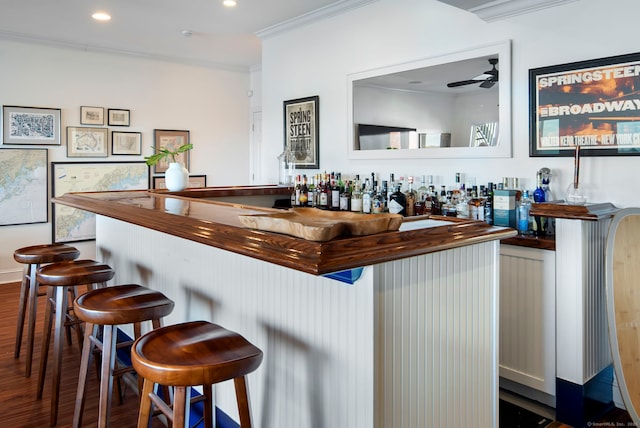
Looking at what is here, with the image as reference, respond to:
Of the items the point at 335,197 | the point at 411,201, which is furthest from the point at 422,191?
the point at 335,197

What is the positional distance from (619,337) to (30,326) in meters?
3.10

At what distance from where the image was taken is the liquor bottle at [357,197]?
151 inches

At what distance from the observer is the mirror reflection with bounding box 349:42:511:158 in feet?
10.4

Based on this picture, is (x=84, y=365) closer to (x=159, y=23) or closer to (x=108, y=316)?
(x=108, y=316)

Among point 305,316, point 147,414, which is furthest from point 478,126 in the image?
point 147,414

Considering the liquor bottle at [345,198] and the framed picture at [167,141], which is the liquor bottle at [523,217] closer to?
the liquor bottle at [345,198]

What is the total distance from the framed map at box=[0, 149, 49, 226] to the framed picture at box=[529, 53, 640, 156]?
5155 mm

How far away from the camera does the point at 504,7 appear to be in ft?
9.75

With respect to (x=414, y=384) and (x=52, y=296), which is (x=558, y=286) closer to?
(x=414, y=384)

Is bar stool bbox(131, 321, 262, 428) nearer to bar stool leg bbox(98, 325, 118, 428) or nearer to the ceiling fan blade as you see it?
bar stool leg bbox(98, 325, 118, 428)

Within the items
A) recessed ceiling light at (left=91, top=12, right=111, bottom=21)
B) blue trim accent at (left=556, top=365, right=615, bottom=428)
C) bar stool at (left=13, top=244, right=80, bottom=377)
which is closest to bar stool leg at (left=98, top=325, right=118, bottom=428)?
bar stool at (left=13, top=244, right=80, bottom=377)

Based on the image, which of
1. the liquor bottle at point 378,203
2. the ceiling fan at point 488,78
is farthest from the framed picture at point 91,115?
the ceiling fan at point 488,78

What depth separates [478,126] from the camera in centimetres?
328

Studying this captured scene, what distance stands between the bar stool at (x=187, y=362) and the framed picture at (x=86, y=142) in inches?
190
